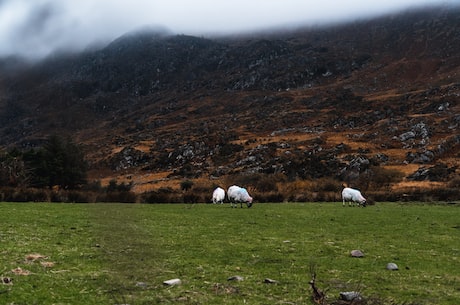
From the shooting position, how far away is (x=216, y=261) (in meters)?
12.2

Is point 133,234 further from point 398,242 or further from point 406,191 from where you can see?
point 406,191

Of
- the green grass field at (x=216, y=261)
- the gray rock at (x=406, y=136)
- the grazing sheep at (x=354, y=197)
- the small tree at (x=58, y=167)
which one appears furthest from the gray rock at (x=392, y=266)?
the gray rock at (x=406, y=136)

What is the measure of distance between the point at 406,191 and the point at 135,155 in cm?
8599

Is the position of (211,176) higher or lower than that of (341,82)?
lower

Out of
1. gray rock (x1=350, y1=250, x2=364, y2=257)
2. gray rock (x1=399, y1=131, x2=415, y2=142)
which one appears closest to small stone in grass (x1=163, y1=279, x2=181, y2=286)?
gray rock (x1=350, y1=250, x2=364, y2=257)

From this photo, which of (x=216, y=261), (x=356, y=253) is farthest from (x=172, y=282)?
(x=356, y=253)

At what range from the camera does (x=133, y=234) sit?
54.3ft

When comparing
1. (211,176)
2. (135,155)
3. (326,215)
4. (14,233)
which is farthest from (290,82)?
(14,233)

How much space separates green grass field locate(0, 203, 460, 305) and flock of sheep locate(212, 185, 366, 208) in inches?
466

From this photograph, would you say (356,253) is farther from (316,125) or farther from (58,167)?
(316,125)

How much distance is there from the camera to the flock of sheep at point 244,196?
33.2 meters

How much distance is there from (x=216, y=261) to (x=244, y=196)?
21.0 m

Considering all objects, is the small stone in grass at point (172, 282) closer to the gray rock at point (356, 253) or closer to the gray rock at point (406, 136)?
the gray rock at point (356, 253)

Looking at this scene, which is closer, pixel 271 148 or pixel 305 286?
pixel 305 286
